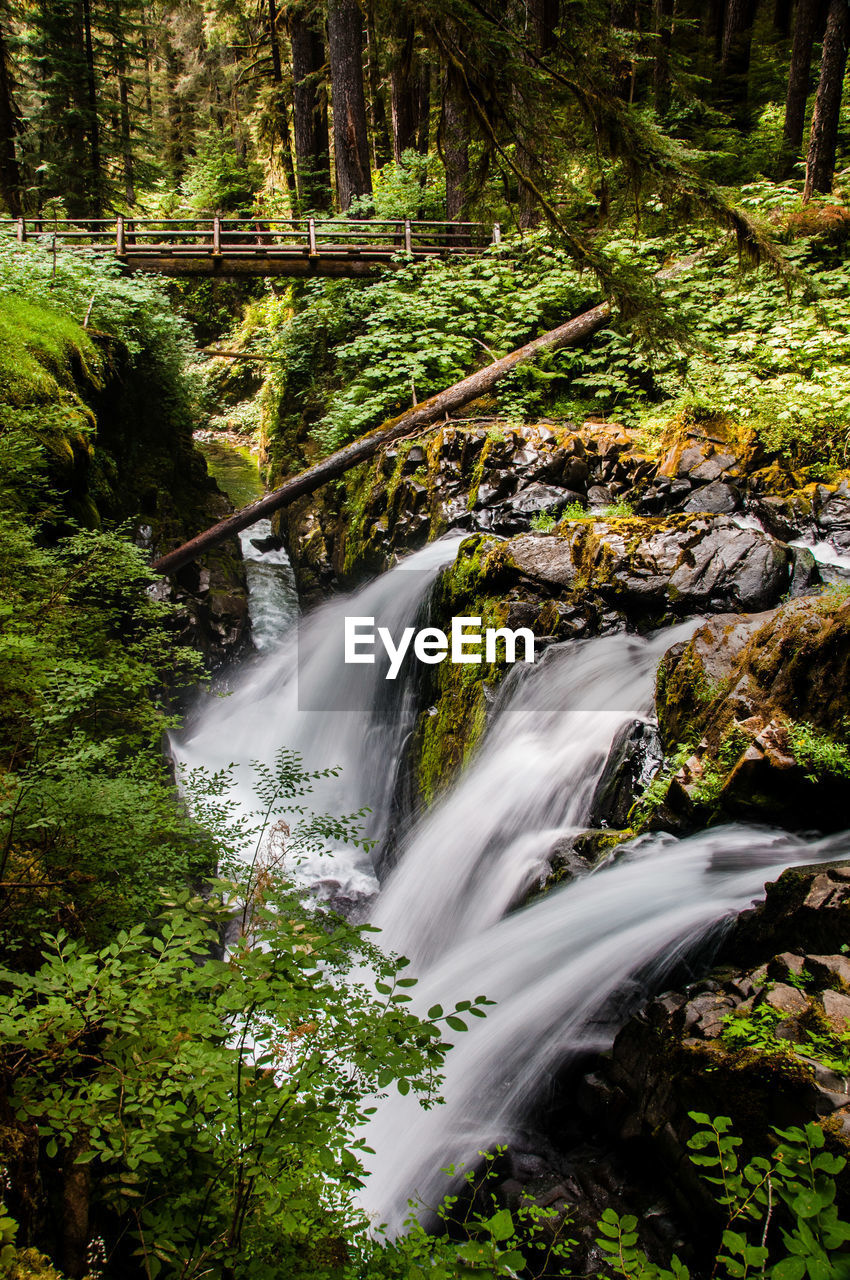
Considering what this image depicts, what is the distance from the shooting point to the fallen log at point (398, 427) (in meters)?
10.0

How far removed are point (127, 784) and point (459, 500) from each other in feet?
19.0

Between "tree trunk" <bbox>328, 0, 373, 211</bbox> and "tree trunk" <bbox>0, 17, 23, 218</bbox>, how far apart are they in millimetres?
7079

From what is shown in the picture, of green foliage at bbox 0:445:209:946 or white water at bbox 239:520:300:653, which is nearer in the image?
green foliage at bbox 0:445:209:946

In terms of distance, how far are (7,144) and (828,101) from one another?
1630cm

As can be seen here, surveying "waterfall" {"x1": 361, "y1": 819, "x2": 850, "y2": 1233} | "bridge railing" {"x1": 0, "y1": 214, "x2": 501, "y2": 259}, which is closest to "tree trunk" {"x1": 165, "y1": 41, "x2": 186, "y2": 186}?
"bridge railing" {"x1": 0, "y1": 214, "x2": 501, "y2": 259}

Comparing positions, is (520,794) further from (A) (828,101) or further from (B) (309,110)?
(B) (309,110)

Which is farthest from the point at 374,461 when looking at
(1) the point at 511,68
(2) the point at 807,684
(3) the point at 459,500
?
(2) the point at 807,684

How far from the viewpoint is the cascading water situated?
3695mm

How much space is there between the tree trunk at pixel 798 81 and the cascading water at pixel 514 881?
12.4 m

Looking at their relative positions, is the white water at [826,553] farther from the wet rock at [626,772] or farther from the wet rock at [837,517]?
the wet rock at [626,772]

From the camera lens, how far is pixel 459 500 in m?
8.56

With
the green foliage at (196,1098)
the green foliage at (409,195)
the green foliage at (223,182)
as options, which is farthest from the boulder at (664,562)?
the green foliage at (223,182)

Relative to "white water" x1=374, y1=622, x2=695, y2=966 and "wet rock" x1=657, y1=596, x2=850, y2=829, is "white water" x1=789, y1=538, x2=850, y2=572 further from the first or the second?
"wet rock" x1=657, y1=596, x2=850, y2=829

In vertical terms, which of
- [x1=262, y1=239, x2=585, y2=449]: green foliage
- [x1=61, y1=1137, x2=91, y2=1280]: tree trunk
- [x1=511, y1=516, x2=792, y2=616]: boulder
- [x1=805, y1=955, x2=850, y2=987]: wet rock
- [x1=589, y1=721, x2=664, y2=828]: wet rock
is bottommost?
[x1=589, y1=721, x2=664, y2=828]: wet rock
